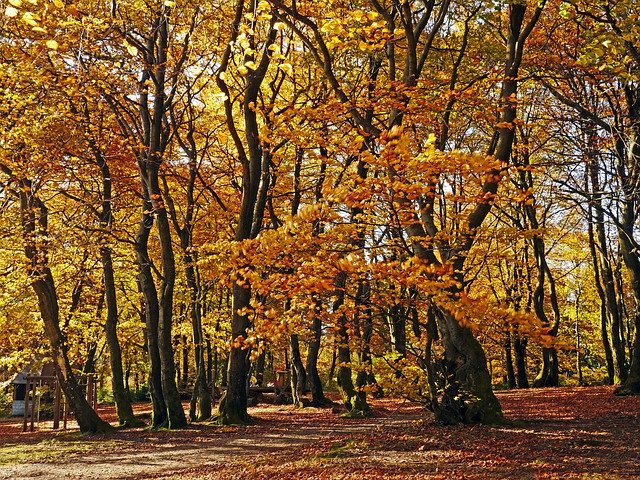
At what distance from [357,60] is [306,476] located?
12304 mm

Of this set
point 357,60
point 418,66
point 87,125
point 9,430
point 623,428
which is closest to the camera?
point 623,428

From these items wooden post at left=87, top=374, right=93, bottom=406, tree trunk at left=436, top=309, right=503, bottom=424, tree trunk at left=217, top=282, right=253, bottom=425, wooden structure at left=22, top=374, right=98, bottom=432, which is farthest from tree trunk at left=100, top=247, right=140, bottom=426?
tree trunk at left=436, top=309, right=503, bottom=424

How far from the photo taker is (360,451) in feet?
29.5

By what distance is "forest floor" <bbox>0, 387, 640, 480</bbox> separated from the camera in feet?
24.1

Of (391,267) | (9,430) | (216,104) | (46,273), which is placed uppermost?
(216,104)

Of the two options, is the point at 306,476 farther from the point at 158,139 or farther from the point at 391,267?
the point at 158,139

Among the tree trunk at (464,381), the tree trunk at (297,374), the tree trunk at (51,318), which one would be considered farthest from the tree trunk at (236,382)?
the tree trunk at (464,381)

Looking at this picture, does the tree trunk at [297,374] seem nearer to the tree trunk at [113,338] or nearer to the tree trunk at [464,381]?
the tree trunk at [113,338]

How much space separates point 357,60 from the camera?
17.0m

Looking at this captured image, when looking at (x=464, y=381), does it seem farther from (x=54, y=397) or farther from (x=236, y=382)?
(x=54, y=397)

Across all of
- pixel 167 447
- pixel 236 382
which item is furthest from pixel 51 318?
pixel 167 447

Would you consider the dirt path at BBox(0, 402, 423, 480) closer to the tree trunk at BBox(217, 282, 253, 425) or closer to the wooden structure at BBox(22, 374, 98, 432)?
the tree trunk at BBox(217, 282, 253, 425)

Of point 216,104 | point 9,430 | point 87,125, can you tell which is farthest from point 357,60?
point 9,430

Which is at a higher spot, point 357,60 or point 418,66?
point 357,60
